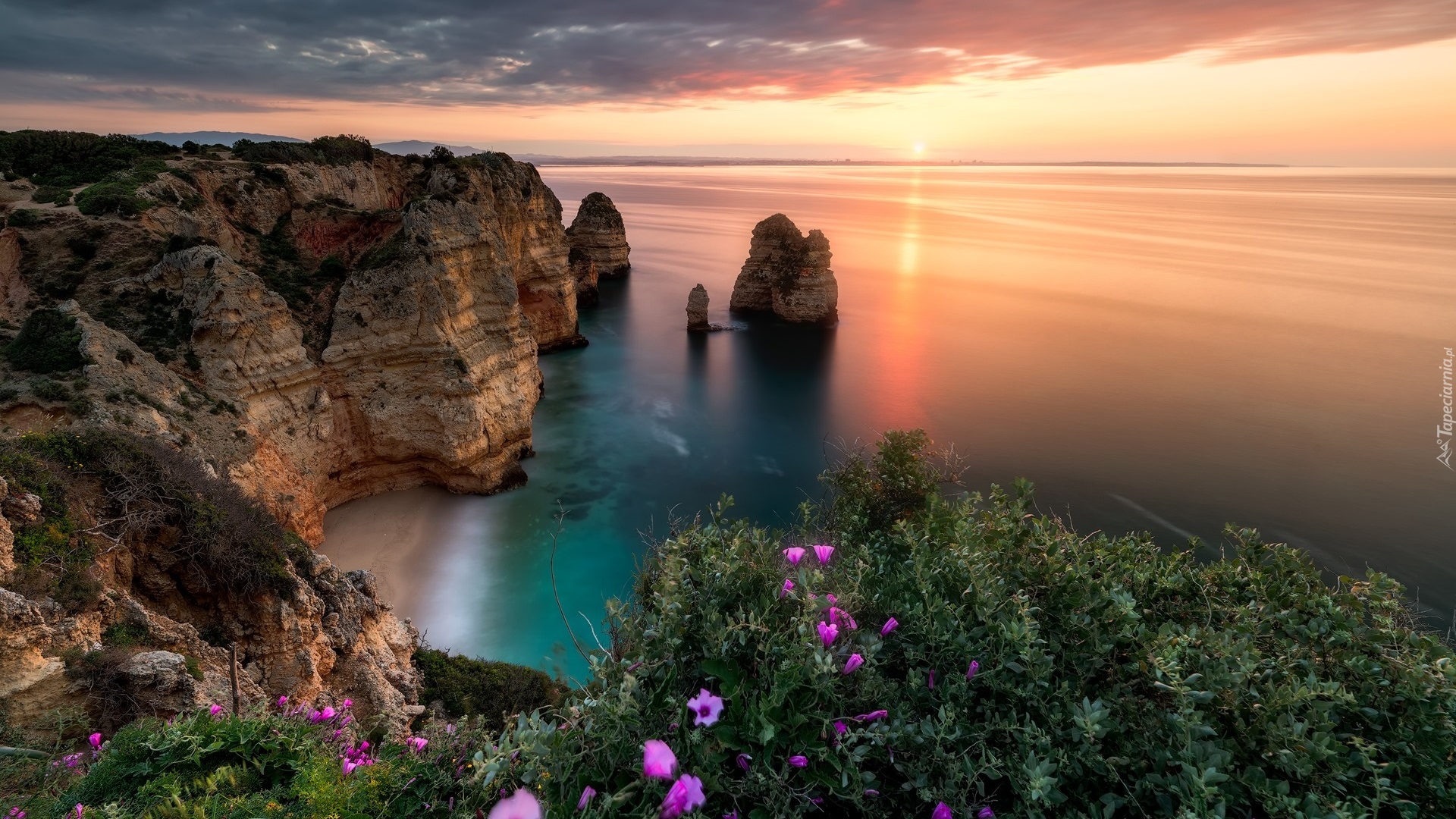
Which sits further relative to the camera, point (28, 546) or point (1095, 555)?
point (28, 546)

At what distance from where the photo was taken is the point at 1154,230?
441 feet

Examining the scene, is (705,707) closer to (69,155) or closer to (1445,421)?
(69,155)

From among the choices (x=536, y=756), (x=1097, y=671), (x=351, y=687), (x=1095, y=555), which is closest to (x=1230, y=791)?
(x=1097, y=671)

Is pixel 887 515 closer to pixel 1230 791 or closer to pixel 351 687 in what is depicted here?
pixel 1230 791

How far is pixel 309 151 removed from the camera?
28047 millimetres

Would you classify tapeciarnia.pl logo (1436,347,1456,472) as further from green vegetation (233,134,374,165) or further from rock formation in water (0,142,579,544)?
green vegetation (233,134,374,165)

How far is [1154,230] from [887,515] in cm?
15714

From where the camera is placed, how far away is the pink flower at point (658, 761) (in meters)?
2.85

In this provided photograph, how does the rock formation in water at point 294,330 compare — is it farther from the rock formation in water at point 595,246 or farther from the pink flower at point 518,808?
the rock formation in water at point 595,246

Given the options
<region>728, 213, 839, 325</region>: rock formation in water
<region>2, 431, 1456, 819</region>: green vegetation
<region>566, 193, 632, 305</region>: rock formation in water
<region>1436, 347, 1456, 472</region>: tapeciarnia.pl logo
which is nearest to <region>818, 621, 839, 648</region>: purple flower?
<region>2, 431, 1456, 819</region>: green vegetation

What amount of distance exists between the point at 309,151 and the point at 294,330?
14353 mm

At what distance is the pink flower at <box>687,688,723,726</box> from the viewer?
128 inches

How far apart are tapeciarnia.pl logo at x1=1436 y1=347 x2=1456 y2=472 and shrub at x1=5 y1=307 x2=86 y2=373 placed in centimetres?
5404

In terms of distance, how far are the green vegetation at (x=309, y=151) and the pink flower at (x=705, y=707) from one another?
30.6m
